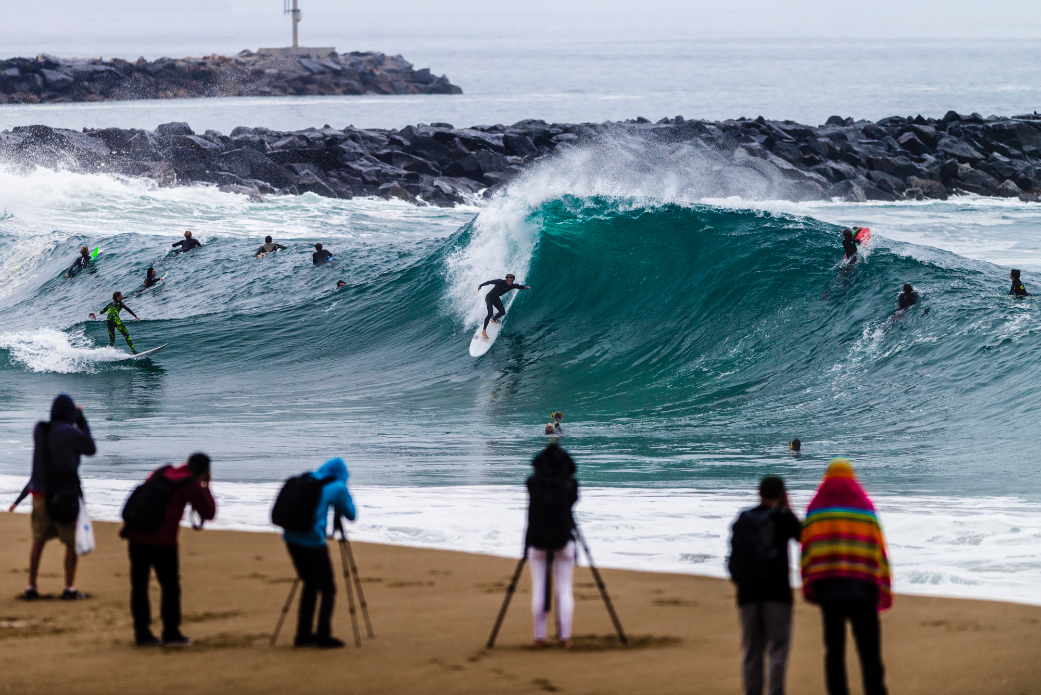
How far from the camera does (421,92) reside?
107 m

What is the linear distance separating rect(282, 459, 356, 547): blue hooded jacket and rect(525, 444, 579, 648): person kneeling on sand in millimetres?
850

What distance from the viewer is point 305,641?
17.1ft

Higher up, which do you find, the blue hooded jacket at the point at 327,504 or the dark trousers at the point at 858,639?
the blue hooded jacket at the point at 327,504

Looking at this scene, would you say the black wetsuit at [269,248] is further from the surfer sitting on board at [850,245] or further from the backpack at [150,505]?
the backpack at [150,505]

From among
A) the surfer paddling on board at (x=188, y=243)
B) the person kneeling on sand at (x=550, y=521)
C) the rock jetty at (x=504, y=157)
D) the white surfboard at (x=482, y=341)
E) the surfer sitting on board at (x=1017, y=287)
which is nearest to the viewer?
the person kneeling on sand at (x=550, y=521)

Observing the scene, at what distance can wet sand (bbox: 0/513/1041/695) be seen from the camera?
4770mm

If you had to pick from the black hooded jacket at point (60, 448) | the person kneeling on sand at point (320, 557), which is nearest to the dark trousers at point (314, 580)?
the person kneeling on sand at point (320, 557)

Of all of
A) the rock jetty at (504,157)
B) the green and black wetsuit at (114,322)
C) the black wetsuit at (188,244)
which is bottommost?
the green and black wetsuit at (114,322)

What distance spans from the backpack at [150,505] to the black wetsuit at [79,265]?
21.2 metres

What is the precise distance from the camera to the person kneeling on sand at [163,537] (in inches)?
204

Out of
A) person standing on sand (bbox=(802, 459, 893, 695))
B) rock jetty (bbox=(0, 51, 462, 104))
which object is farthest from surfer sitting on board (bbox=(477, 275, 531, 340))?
rock jetty (bbox=(0, 51, 462, 104))

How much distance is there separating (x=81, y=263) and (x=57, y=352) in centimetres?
671

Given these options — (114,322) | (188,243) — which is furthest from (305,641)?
(188,243)

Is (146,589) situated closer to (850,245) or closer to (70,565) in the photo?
(70,565)
